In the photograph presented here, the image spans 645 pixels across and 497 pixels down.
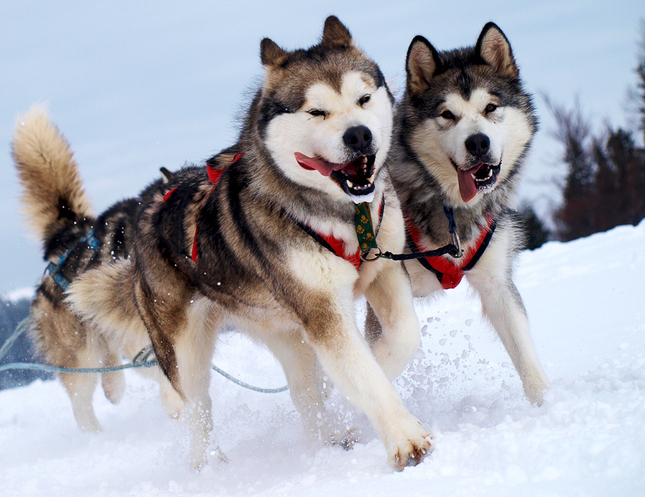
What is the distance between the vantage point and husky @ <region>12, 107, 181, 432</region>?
5.05 meters

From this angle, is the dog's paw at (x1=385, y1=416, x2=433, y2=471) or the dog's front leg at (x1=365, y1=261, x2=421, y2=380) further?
the dog's front leg at (x1=365, y1=261, x2=421, y2=380)

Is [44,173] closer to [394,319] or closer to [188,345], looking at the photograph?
[188,345]

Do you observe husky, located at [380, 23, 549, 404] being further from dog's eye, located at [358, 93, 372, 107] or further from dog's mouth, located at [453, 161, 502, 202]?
dog's eye, located at [358, 93, 372, 107]

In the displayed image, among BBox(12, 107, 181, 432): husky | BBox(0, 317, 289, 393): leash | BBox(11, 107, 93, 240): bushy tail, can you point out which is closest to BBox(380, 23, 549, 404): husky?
BBox(0, 317, 289, 393): leash

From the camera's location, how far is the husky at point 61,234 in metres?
5.05

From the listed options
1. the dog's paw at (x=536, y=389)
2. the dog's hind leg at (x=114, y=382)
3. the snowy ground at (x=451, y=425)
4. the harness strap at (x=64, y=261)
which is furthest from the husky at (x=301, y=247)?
the dog's hind leg at (x=114, y=382)

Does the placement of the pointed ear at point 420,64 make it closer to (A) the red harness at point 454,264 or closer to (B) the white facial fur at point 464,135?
(B) the white facial fur at point 464,135

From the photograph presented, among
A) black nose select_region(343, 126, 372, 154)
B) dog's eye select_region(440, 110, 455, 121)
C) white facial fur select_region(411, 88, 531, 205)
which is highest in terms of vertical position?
black nose select_region(343, 126, 372, 154)

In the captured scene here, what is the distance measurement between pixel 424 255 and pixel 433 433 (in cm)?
89

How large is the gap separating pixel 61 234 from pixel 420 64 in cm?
360

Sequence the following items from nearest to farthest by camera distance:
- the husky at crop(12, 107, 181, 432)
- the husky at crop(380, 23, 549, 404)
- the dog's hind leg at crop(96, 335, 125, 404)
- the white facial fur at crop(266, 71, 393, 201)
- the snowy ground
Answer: the snowy ground < the white facial fur at crop(266, 71, 393, 201) < the husky at crop(380, 23, 549, 404) < the husky at crop(12, 107, 181, 432) < the dog's hind leg at crop(96, 335, 125, 404)

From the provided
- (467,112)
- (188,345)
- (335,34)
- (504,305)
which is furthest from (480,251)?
(188,345)

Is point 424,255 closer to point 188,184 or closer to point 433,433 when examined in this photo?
point 433,433

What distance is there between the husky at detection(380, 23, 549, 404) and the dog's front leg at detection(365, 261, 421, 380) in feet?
1.22
